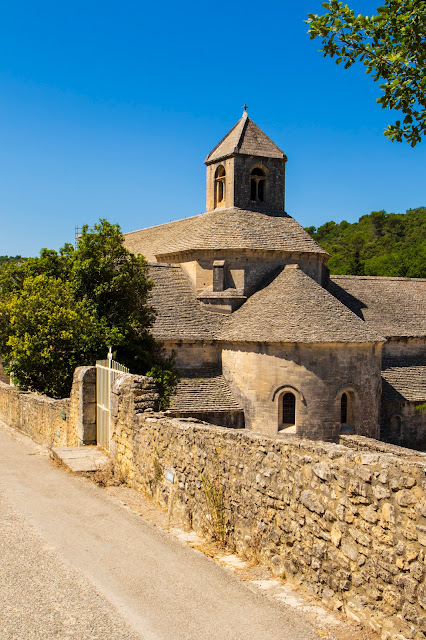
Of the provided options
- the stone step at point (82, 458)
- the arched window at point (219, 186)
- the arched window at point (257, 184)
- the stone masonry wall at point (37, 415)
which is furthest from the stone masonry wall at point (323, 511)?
the arched window at point (219, 186)

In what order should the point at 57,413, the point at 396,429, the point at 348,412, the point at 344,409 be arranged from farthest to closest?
the point at 396,429 → the point at 344,409 → the point at 348,412 → the point at 57,413

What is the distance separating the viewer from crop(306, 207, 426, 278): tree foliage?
6400cm

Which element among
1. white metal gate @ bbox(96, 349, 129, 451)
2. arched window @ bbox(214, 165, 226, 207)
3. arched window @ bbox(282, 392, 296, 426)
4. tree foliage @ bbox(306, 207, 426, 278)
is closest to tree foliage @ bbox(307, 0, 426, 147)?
white metal gate @ bbox(96, 349, 129, 451)

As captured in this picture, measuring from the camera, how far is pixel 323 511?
227 inches

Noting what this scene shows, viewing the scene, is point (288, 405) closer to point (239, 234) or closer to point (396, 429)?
point (396, 429)

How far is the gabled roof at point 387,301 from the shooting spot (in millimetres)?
29703

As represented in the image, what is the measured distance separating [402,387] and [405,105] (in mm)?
17769

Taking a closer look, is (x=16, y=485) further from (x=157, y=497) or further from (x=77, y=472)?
(x=157, y=497)

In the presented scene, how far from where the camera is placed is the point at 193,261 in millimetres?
27000

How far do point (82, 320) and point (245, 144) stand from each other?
47.4ft

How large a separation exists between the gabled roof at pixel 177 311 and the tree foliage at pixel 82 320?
8.28 ft

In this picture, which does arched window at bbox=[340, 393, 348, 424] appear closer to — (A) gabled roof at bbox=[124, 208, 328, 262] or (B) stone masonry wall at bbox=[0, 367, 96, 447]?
(A) gabled roof at bbox=[124, 208, 328, 262]

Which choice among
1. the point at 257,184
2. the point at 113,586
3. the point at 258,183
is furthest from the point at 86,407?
the point at 258,183

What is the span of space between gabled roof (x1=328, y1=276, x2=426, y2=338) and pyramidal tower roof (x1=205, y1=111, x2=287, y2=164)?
7341mm
